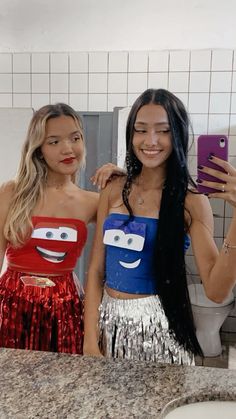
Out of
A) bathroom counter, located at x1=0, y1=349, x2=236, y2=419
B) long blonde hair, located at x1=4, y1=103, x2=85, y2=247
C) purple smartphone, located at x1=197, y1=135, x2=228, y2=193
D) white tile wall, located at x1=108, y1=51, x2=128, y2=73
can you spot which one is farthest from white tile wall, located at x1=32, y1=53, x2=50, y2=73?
bathroom counter, located at x1=0, y1=349, x2=236, y2=419

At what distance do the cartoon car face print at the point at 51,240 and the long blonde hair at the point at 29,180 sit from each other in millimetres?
33

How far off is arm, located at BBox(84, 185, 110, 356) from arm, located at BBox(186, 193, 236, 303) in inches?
9.0

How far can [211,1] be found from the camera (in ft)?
7.41

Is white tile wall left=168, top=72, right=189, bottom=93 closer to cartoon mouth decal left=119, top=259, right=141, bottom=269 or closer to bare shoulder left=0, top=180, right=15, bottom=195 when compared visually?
bare shoulder left=0, top=180, right=15, bottom=195

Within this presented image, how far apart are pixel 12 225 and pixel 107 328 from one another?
40 centimetres

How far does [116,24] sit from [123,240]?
1.77m

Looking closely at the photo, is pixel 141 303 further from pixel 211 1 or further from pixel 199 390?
pixel 211 1

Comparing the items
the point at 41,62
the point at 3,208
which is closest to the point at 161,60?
the point at 41,62

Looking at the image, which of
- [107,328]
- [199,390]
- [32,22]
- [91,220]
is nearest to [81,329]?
[107,328]

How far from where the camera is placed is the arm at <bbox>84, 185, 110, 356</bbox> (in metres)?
1.00

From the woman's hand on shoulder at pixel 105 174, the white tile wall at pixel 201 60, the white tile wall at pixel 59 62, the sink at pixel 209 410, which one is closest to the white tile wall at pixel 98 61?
the white tile wall at pixel 59 62

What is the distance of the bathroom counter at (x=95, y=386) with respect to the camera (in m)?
0.60

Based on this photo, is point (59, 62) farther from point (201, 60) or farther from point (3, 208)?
point (3, 208)

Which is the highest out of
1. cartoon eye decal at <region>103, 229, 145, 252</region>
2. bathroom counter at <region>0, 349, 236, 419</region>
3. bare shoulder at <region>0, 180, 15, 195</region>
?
bare shoulder at <region>0, 180, 15, 195</region>
